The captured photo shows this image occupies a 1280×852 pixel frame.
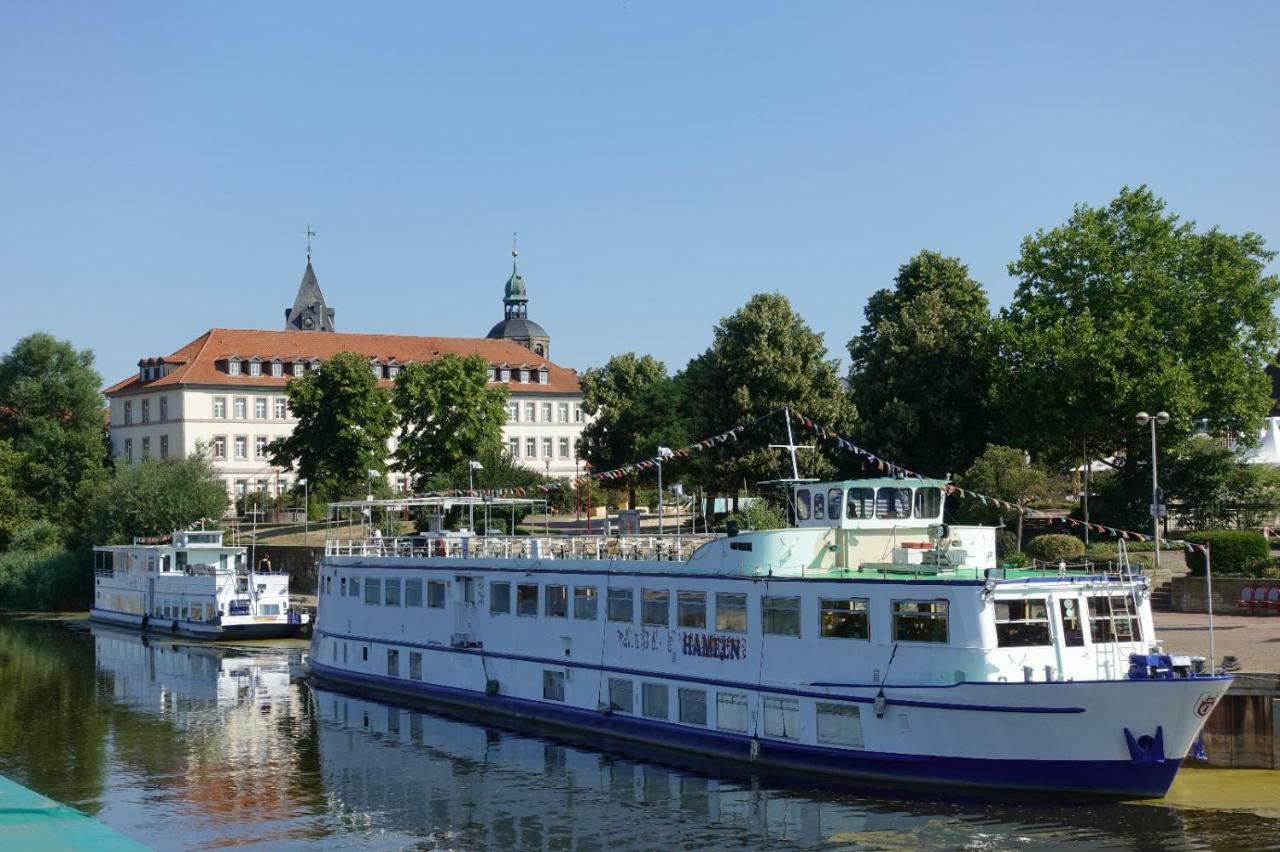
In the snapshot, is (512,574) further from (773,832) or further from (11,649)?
(11,649)

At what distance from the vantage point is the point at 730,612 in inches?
1166

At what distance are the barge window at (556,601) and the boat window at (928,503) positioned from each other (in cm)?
924

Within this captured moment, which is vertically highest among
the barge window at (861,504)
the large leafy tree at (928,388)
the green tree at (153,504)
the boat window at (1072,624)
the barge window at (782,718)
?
the large leafy tree at (928,388)

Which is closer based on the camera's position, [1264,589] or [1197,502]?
[1264,589]

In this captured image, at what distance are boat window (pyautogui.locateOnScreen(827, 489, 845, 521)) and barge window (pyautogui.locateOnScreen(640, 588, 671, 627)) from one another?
13.7ft

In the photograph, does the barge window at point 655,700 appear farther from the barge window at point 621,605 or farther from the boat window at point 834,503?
the boat window at point 834,503

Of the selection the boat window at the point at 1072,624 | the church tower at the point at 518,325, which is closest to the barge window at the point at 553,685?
the boat window at the point at 1072,624

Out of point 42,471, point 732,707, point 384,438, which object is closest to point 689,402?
point 384,438

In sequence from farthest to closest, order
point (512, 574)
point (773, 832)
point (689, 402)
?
point (689, 402) → point (512, 574) → point (773, 832)

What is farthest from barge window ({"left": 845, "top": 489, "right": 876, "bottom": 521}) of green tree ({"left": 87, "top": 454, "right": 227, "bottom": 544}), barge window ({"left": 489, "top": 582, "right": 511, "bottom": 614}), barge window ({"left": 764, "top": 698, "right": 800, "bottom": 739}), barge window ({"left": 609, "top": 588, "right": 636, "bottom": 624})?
green tree ({"left": 87, "top": 454, "right": 227, "bottom": 544})

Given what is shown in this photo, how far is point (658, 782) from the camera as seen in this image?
92.9ft

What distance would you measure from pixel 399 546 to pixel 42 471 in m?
63.2

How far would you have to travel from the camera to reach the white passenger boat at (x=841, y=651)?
2430 cm

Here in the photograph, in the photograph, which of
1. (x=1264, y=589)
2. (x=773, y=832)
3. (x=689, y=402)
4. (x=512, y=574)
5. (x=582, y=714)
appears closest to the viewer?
(x=773, y=832)
